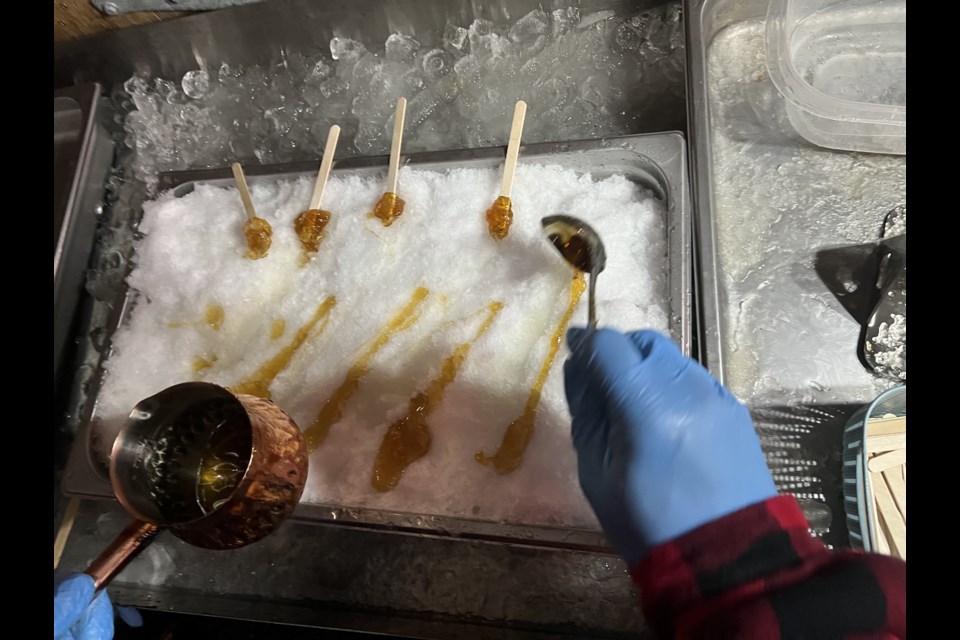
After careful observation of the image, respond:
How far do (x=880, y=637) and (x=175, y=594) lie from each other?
3.49 feet

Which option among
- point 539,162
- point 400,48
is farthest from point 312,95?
point 539,162

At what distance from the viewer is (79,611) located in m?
0.77

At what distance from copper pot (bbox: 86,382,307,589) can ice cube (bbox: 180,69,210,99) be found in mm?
887

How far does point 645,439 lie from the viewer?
69cm

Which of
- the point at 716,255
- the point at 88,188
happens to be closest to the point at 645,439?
the point at 716,255

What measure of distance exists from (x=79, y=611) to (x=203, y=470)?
0.22 meters

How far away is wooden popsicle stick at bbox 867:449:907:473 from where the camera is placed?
815mm

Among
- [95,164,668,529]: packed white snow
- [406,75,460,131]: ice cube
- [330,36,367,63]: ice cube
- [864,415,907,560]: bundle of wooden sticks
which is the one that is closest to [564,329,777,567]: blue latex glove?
[95,164,668,529]: packed white snow

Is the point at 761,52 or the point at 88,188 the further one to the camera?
the point at 88,188

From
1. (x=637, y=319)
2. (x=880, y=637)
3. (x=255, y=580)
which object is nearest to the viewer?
(x=880, y=637)

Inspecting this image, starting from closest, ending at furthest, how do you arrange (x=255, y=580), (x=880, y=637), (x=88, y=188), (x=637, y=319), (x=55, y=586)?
(x=880, y=637), (x=55, y=586), (x=637, y=319), (x=255, y=580), (x=88, y=188)

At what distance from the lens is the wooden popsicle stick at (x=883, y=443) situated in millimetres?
821

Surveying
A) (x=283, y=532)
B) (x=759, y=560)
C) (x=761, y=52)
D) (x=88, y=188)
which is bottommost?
(x=283, y=532)
